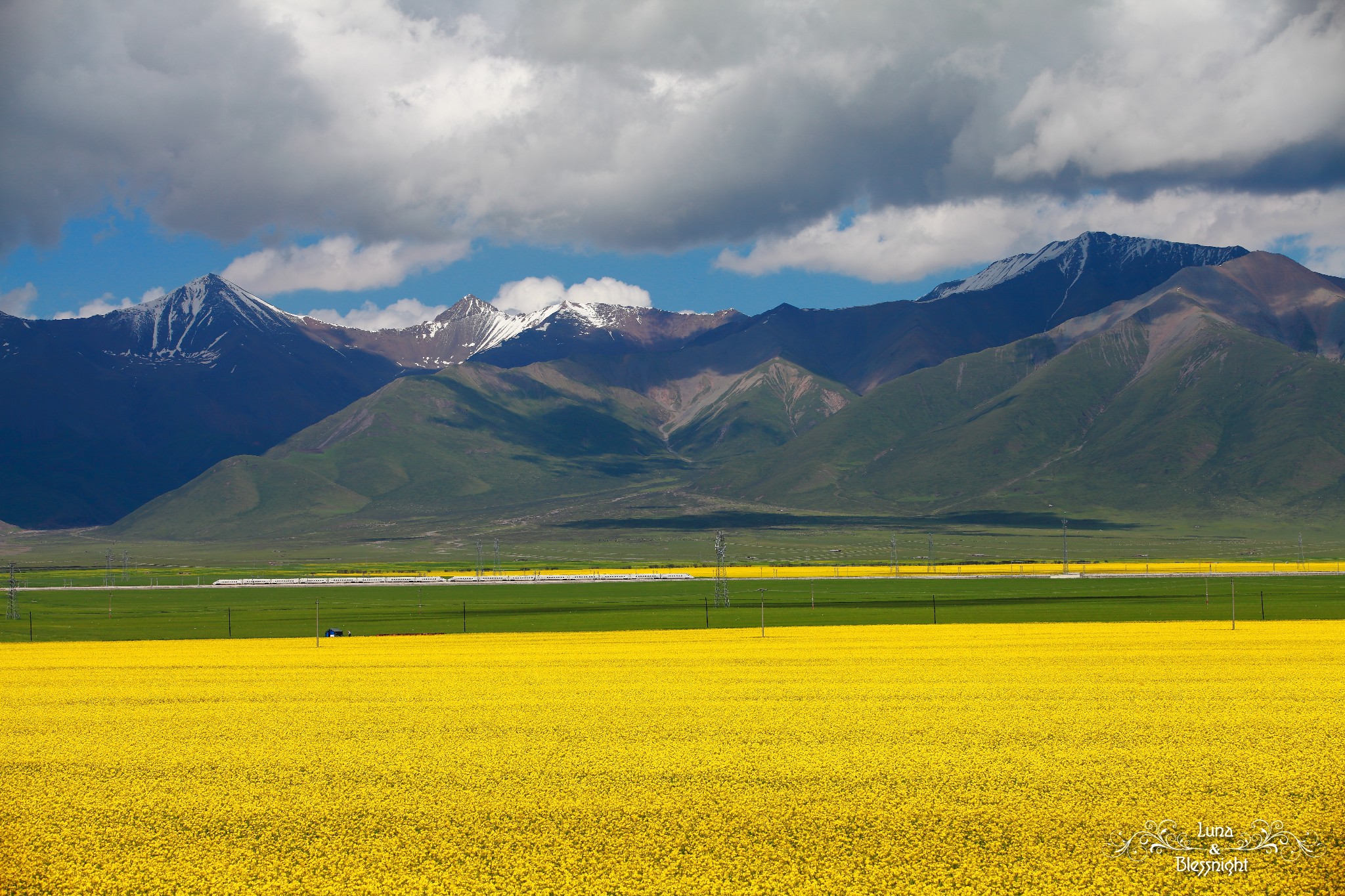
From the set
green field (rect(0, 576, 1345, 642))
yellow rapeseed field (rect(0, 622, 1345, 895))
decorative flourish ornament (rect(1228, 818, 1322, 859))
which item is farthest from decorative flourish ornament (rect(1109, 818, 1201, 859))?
green field (rect(0, 576, 1345, 642))

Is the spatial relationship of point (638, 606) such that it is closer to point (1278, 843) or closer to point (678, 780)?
point (678, 780)

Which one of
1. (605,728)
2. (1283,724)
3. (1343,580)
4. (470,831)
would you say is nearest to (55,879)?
(470,831)

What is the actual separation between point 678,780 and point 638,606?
71.5m

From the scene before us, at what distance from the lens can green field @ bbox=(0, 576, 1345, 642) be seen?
2822 inches

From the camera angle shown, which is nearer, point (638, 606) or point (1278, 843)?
point (1278, 843)

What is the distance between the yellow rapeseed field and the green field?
3386 cm

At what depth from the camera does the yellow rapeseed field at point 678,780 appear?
16250mm

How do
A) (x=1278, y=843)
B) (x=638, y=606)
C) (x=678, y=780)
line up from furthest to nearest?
(x=638, y=606)
(x=678, y=780)
(x=1278, y=843)

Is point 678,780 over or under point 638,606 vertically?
over

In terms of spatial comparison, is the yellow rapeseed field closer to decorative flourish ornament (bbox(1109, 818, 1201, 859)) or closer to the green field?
decorative flourish ornament (bbox(1109, 818, 1201, 859))

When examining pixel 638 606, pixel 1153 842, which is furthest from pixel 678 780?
pixel 638 606

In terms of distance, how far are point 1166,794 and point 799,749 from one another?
7469mm

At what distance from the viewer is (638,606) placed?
92.2 m

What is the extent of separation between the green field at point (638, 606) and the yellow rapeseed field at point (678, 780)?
33860 millimetres
